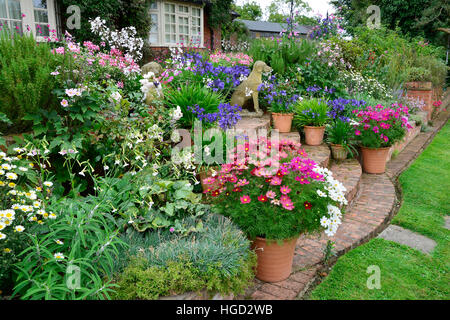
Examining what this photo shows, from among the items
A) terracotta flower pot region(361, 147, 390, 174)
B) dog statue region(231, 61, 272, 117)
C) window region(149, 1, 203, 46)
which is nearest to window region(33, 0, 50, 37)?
window region(149, 1, 203, 46)

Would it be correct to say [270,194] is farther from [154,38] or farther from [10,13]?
[154,38]

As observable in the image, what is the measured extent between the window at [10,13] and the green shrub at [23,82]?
220 inches

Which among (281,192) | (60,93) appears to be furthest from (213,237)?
(60,93)

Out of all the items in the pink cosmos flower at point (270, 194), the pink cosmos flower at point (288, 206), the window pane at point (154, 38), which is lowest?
the pink cosmos flower at point (288, 206)

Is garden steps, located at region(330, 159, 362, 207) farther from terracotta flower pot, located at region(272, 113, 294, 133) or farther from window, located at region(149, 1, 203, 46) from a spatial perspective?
window, located at region(149, 1, 203, 46)

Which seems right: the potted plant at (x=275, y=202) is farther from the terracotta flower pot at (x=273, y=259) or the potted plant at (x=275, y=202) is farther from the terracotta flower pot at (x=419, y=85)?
the terracotta flower pot at (x=419, y=85)

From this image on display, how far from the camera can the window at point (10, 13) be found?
24.9 ft

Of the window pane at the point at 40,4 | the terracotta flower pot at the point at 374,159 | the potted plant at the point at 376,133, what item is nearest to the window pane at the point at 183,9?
the window pane at the point at 40,4

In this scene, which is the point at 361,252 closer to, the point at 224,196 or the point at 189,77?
the point at 224,196

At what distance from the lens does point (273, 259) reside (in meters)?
2.57

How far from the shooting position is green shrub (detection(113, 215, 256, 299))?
1.93 m

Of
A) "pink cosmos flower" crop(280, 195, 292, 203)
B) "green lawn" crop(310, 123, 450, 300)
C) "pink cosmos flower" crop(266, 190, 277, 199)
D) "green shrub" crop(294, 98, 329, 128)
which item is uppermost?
"green shrub" crop(294, 98, 329, 128)

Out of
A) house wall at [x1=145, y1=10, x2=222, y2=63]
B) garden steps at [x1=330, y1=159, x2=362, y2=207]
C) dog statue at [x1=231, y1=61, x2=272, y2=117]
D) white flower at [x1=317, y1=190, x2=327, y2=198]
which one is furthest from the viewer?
house wall at [x1=145, y1=10, x2=222, y2=63]

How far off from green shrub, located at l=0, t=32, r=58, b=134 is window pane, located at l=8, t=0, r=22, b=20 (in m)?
5.77
